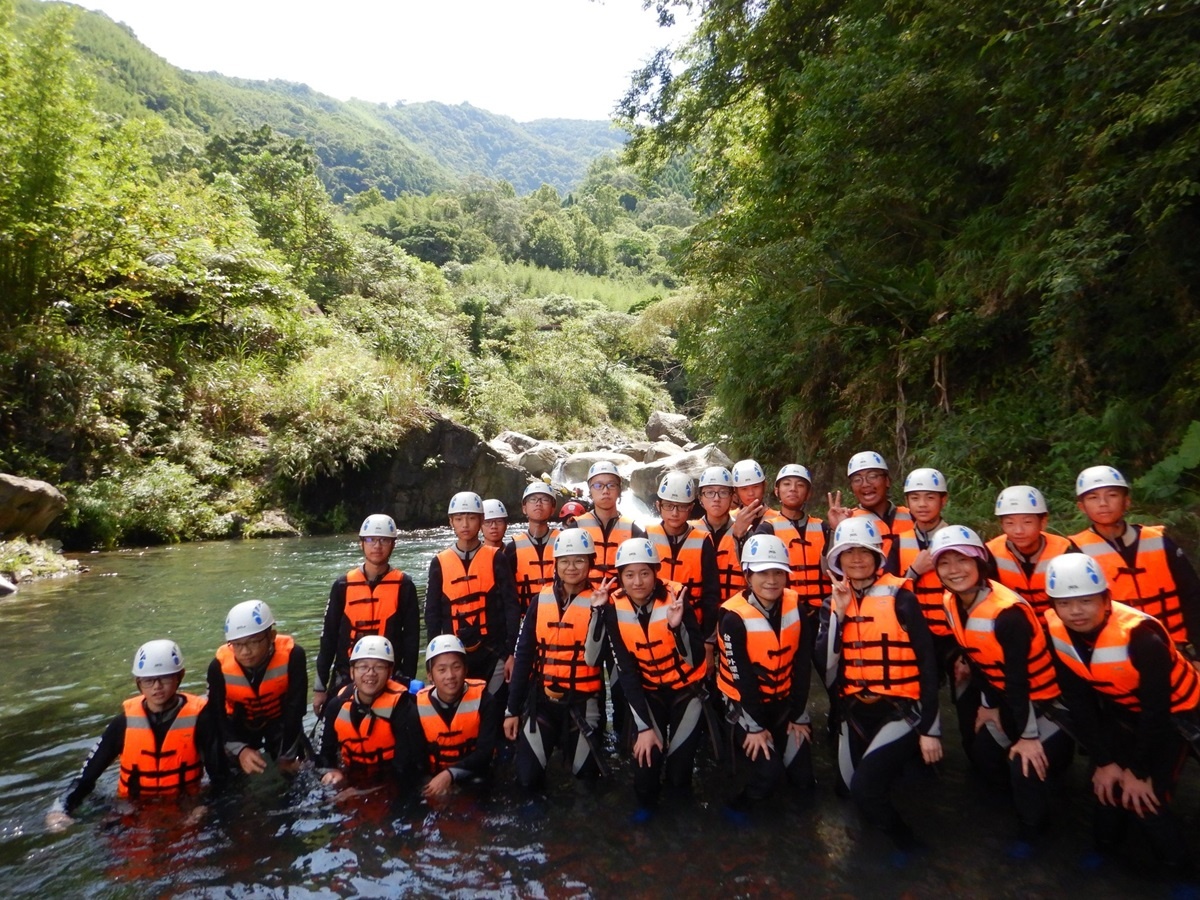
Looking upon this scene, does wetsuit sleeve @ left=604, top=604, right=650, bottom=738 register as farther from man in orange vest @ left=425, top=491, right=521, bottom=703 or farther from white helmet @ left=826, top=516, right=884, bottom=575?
Result: white helmet @ left=826, top=516, right=884, bottom=575

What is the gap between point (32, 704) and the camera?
6.82 meters

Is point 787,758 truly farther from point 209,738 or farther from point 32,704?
point 32,704

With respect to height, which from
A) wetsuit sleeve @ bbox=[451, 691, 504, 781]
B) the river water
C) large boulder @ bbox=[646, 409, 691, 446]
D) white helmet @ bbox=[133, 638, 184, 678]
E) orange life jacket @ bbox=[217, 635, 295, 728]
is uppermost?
large boulder @ bbox=[646, 409, 691, 446]

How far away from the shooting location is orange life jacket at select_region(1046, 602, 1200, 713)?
365cm

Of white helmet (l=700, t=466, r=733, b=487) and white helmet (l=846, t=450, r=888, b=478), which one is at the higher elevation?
white helmet (l=846, t=450, r=888, b=478)

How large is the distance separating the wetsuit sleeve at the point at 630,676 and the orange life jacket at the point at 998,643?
1963mm

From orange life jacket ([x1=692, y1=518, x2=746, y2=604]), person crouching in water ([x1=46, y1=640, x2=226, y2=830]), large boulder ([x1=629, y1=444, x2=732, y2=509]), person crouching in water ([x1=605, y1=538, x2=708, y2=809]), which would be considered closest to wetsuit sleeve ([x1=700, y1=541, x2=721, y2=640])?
orange life jacket ([x1=692, y1=518, x2=746, y2=604])

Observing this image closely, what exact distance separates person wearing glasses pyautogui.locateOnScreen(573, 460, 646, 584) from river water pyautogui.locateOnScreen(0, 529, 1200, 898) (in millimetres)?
1438

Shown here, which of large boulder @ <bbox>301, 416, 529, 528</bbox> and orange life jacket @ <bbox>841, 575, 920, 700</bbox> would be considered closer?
orange life jacket @ <bbox>841, 575, 920, 700</bbox>

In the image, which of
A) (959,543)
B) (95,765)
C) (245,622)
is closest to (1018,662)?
(959,543)

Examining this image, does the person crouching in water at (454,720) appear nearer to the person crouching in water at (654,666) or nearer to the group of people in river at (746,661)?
the group of people in river at (746,661)

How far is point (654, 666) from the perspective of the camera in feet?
15.8

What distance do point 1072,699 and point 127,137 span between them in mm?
19380

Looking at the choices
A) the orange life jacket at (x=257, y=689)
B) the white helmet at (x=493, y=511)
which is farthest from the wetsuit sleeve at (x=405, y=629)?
the white helmet at (x=493, y=511)
